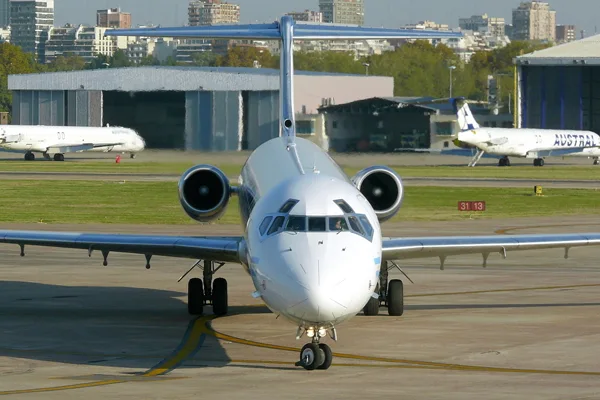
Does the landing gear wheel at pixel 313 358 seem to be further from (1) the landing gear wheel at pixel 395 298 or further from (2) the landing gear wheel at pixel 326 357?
(1) the landing gear wheel at pixel 395 298

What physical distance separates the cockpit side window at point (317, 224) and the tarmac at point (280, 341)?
1.94 metres

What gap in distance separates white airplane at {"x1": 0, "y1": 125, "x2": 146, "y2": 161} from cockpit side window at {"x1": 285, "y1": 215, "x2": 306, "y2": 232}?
86.7 m

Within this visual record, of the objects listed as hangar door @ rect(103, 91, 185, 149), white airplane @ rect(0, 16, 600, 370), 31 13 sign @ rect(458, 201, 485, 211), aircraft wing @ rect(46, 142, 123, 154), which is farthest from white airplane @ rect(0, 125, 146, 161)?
white airplane @ rect(0, 16, 600, 370)

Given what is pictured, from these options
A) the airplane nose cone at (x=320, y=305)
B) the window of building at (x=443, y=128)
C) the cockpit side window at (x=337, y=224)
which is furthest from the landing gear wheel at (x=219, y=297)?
the window of building at (x=443, y=128)

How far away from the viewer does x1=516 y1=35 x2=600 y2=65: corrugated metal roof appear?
364ft

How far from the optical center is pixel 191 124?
49.8 meters

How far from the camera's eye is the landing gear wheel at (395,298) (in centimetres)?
2294

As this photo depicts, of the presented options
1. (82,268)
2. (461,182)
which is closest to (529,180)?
(461,182)

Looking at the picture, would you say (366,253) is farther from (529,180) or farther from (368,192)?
(529,180)

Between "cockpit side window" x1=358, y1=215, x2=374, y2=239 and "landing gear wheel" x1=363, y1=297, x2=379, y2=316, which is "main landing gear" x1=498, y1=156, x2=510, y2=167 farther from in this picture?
"cockpit side window" x1=358, y1=215, x2=374, y2=239

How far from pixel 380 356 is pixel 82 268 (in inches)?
591

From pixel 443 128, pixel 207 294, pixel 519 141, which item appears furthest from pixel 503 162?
pixel 207 294

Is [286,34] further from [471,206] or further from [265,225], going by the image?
[471,206]

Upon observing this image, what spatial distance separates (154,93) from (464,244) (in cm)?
7803
